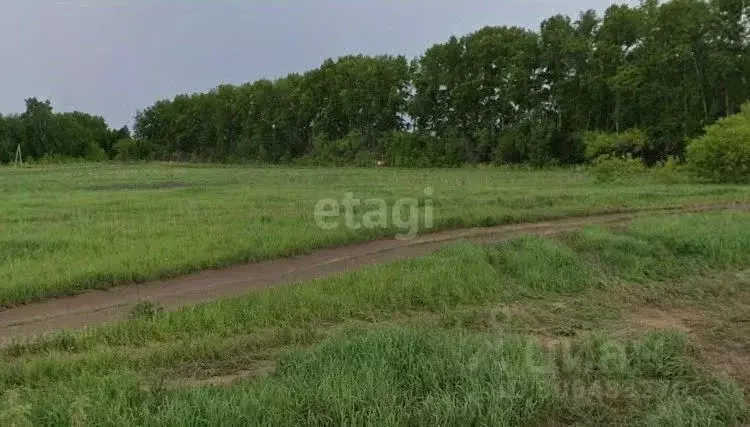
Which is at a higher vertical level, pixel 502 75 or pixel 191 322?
pixel 502 75

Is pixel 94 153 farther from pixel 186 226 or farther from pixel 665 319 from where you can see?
pixel 665 319

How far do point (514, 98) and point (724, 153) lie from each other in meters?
29.7

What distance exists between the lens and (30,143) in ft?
315

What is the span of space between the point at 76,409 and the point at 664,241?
12018 millimetres

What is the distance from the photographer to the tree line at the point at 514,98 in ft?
153

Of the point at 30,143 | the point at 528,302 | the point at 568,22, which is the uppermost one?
the point at 568,22

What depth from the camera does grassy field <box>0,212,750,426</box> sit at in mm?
5059

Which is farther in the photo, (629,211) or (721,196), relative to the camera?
(721,196)

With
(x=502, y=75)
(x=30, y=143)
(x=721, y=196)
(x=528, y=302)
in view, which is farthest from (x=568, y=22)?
(x=30, y=143)

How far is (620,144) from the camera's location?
4631 centimetres

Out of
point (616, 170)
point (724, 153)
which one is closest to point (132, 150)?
point (616, 170)

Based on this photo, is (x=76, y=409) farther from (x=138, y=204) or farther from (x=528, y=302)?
(x=138, y=204)

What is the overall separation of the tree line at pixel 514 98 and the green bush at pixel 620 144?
0.12 metres

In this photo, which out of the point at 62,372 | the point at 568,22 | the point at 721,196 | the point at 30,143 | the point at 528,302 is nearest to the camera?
the point at 62,372
